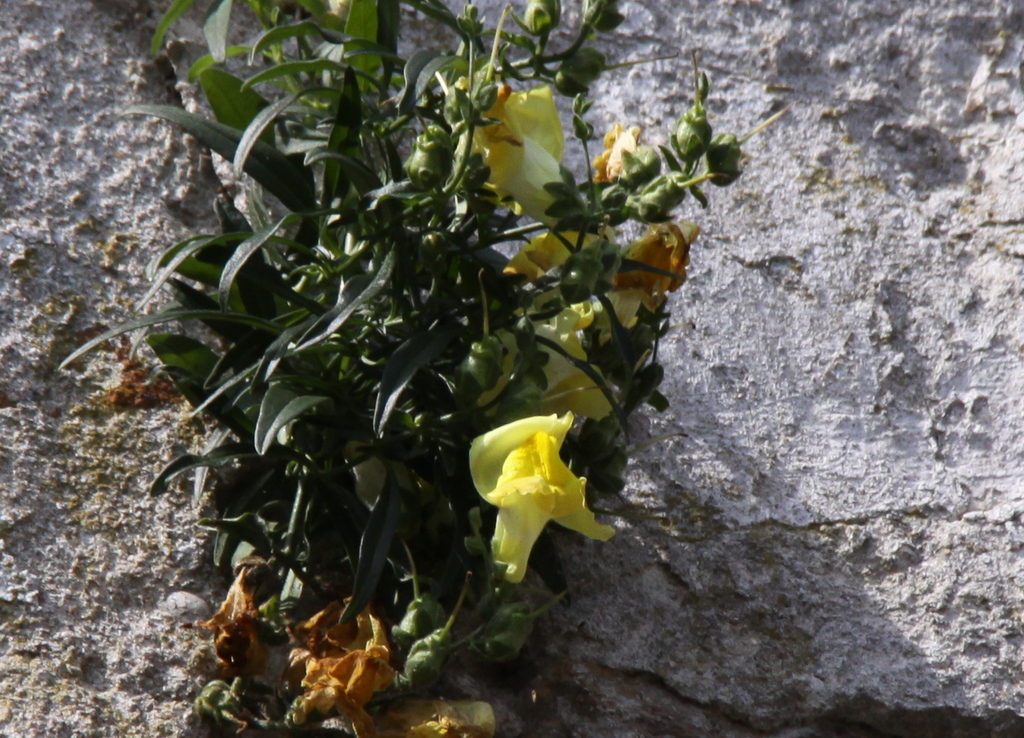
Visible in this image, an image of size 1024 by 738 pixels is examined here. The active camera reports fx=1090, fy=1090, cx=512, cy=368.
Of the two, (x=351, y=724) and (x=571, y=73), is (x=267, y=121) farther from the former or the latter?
(x=351, y=724)

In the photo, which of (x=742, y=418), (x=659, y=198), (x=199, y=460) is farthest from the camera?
(x=742, y=418)

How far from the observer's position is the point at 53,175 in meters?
1.17

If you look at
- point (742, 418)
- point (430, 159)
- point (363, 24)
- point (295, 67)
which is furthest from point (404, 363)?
point (742, 418)

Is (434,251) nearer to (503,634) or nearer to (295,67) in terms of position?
(295,67)

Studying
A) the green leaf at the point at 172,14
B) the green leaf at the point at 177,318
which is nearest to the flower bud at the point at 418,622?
the green leaf at the point at 177,318

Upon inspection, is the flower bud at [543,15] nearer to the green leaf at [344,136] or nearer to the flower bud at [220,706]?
the green leaf at [344,136]

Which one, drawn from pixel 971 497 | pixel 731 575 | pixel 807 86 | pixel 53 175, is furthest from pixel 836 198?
pixel 53 175

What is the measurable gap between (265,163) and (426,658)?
1.54ft

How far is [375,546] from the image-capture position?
0.92m

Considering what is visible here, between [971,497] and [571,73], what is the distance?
65cm

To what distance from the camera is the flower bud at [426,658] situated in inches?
33.9

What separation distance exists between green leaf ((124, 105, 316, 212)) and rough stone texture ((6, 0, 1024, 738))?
0.75ft

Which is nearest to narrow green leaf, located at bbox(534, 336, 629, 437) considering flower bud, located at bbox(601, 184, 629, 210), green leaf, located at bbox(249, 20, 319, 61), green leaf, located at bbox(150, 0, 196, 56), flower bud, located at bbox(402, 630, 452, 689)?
flower bud, located at bbox(601, 184, 629, 210)

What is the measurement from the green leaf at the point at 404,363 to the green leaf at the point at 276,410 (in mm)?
58
